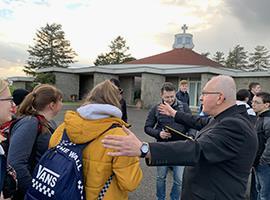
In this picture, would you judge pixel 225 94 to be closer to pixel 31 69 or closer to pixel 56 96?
pixel 56 96

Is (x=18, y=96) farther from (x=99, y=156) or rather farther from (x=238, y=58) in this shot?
(x=238, y=58)

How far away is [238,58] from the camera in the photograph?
69.4m

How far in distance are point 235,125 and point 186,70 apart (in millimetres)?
22364

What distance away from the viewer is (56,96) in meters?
2.95

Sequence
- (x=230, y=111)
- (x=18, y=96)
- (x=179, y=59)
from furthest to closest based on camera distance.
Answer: (x=179, y=59) < (x=18, y=96) < (x=230, y=111)

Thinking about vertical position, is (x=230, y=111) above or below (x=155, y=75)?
below

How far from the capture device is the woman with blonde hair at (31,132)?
8.38ft

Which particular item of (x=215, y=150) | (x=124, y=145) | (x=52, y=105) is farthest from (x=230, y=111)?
(x=52, y=105)

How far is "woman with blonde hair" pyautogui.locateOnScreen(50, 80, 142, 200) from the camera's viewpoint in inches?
84.1

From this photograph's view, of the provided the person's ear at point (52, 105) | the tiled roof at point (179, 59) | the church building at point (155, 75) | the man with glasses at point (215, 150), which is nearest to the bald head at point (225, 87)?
the man with glasses at point (215, 150)

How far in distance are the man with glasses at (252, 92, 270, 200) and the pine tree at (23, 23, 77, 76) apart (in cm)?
5856

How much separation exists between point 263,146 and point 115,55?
200 ft

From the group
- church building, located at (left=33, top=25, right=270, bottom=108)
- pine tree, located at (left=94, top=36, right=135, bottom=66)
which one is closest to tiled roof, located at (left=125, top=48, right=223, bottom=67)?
church building, located at (left=33, top=25, right=270, bottom=108)

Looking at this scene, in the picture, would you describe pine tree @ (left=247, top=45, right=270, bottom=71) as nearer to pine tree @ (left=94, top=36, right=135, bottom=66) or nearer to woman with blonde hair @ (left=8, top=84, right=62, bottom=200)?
pine tree @ (left=94, top=36, right=135, bottom=66)
